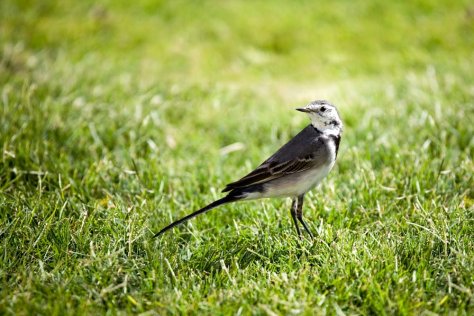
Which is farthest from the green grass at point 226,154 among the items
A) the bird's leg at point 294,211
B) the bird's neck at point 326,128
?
the bird's neck at point 326,128

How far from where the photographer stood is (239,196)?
445 centimetres

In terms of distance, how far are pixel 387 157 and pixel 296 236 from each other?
5.57 feet

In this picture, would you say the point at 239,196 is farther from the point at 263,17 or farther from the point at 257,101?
the point at 263,17

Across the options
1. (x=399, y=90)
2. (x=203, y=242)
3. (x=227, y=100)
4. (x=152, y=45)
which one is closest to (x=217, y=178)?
(x=203, y=242)

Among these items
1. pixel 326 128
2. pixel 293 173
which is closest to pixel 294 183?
pixel 293 173

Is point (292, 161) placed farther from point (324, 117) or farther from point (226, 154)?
point (226, 154)

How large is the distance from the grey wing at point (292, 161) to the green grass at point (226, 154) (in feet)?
1.25

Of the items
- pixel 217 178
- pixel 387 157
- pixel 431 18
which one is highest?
pixel 431 18

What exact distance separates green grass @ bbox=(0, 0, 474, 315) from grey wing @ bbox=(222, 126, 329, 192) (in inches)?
15.0

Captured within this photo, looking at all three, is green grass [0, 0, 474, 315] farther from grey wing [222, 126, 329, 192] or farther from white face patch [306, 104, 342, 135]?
white face patch [306, 104, 342, 135]

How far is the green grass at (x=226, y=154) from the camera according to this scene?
12.6ft

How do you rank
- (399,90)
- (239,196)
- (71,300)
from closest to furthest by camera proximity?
(71,300), (239,196), (399,90)

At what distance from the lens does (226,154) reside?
6.54 m

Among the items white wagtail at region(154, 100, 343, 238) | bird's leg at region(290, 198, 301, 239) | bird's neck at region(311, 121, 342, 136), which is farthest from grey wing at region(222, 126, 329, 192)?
bird's leg at region(290, 198, 301, 239)
